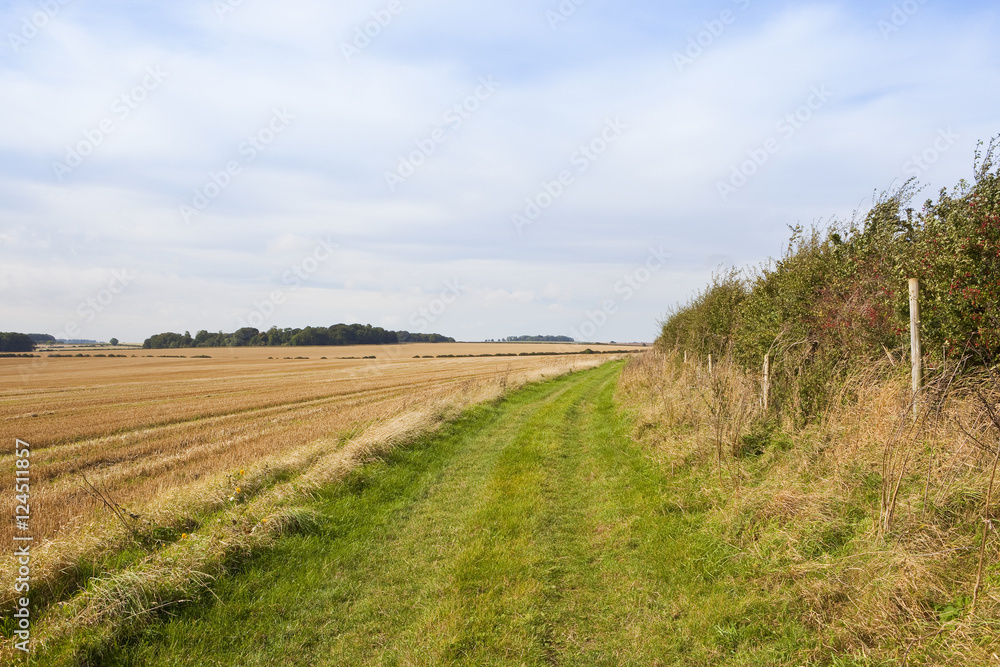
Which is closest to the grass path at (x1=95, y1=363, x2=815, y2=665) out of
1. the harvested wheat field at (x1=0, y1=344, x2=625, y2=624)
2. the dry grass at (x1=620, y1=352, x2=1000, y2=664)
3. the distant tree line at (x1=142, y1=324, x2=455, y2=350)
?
the dry grass at (x1=620, y1=352, x2=1000, y2=664)

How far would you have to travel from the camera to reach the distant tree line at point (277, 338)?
120m

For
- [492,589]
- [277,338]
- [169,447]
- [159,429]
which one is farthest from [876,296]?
[277,338]

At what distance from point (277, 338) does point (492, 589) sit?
422 ft

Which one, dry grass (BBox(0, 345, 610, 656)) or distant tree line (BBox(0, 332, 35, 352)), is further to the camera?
distant tree line (BBox(0, 332, 35, 352))

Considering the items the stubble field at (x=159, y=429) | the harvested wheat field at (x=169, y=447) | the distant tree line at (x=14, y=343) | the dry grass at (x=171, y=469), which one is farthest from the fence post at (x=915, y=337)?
the distant tree line at (x=14, y=343)

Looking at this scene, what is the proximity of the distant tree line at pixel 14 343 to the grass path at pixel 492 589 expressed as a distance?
110 m

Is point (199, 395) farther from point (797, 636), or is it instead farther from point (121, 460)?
point (797, 636)

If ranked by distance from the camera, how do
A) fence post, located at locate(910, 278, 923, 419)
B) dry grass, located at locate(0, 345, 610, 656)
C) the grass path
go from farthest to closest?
fence post, located at locate(910, 278, 923, 419)
dry grass, located at locate(0, 345, 610, 656)
the grass path

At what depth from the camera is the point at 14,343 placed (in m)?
83.7

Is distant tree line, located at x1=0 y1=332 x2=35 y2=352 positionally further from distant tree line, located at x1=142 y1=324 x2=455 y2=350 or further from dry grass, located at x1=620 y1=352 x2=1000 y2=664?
dry grass, located at x1=620 y1=352 x2=1000 y2=664

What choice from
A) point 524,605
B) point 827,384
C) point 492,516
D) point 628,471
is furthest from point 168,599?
point 827,384

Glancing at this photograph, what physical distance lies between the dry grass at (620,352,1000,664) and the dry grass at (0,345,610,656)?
6344mm

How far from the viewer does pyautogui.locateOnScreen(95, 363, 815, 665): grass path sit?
4328 millimetres

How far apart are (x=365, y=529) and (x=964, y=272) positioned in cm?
923
